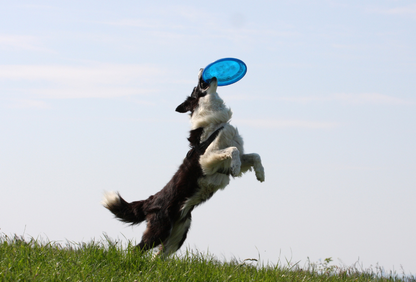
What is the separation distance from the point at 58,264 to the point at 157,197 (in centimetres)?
189

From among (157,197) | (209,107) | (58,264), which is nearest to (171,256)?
(157,197)

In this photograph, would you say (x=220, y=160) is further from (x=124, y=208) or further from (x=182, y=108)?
(x=124, y=208)

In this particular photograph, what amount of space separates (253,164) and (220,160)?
492 millimetres

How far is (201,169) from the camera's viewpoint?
6336 mm

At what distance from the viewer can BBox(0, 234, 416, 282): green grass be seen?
4.66 metres

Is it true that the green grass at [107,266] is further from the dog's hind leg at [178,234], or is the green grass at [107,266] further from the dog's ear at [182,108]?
the dog's ear at [182,108]

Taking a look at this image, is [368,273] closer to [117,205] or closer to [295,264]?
[295,264]

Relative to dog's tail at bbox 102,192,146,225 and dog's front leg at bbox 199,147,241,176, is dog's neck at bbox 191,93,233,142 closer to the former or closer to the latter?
dog's front leg at bbox 199,147,241,176

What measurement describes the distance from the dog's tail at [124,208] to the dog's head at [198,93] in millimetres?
1467

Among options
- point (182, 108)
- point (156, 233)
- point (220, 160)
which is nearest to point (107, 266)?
point (156, 233)

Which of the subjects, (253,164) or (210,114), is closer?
(253,164)

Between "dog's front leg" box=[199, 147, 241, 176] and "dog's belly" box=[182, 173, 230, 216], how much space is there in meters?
0.09

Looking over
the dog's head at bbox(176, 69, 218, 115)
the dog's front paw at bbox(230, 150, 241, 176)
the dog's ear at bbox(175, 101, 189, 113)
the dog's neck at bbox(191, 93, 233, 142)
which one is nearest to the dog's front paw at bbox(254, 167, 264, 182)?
the dog's front paw at bbox(230, 150, 241, 176)

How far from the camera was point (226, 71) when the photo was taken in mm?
6941
